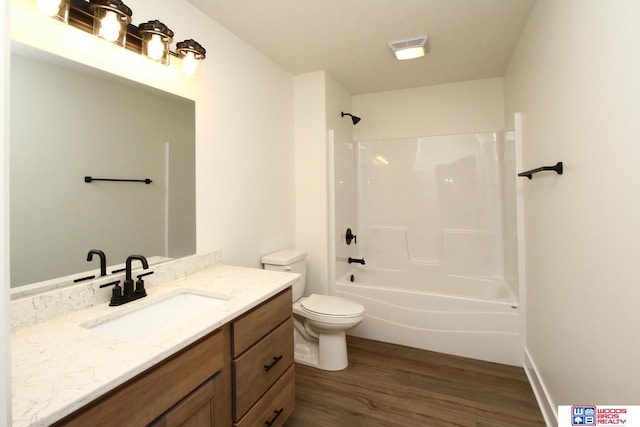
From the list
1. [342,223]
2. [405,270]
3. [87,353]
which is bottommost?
[405,270]

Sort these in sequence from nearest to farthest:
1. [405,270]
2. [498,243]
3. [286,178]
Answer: [286,178] → [498,243] → [405,270]

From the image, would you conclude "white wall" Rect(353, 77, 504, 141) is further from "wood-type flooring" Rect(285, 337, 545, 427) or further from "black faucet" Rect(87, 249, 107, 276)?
"black faucet" Rect(87, 249, 107, 276)

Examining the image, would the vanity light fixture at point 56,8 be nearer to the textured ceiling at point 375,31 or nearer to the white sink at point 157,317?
the textured ceiling at point 375,31

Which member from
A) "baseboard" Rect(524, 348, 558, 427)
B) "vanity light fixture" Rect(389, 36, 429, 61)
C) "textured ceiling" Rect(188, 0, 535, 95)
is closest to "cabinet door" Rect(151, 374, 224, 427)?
"baseboard" Rect(524, 348, 558, 427)

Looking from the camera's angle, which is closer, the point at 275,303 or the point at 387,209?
the point at 275,303

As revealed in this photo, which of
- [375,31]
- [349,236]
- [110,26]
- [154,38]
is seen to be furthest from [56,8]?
[349,236]

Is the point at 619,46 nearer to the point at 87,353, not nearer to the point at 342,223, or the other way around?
the point at 87,353

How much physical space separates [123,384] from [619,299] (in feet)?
5.02

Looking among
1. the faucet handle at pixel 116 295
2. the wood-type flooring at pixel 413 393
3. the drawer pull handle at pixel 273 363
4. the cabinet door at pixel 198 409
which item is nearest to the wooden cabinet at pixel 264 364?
the drawer pull handle at pixel 273 363

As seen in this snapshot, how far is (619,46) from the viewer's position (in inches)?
37.5

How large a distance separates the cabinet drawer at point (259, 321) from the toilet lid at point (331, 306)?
614 mm

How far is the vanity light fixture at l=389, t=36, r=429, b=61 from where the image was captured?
7.16 ft

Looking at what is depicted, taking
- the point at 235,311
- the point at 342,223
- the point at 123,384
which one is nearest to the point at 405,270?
the point at 342,223

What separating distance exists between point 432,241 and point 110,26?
311 centimetres
